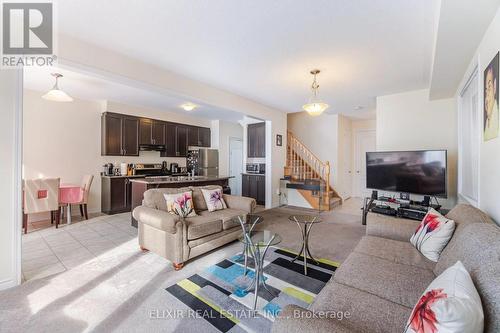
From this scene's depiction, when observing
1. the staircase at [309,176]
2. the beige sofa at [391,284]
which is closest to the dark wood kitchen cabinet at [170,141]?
the staircase at [309,176]

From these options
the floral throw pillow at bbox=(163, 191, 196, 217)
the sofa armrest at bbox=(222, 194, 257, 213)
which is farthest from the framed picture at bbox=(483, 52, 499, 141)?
the floral throw pillow at bbox=(163, 191, 196, 217)

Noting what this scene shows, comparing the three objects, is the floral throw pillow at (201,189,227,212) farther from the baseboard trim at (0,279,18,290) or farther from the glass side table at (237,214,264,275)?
the baseboard trim at (0,279,18,290)

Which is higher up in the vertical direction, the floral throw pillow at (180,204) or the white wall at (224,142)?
the white wall at (224,142)

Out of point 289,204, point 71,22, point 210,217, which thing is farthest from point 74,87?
point 289,204

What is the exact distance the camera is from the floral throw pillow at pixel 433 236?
1794 mm

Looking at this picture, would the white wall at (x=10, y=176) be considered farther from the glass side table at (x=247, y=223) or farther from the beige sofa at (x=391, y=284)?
the beige sofa at (x=391, y=284)

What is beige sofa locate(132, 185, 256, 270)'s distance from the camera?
2.51 metres

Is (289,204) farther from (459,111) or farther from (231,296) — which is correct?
(231,296)

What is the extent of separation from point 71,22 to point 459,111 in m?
5.34

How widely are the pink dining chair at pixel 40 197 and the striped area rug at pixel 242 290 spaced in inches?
126

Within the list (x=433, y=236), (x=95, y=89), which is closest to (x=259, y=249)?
(x=433, y=236)

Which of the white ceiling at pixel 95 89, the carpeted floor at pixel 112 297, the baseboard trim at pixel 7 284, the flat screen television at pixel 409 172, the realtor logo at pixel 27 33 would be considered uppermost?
the white ceiling at pixel 95 89

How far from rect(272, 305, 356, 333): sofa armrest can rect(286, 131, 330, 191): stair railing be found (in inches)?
219

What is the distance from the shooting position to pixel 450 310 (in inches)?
30.0
